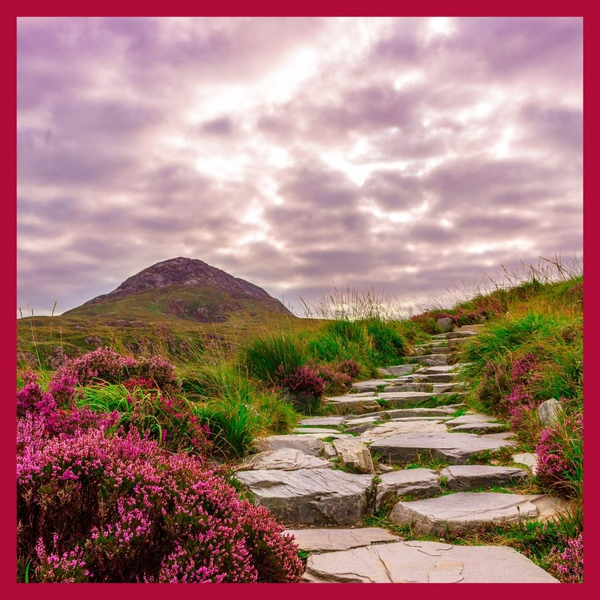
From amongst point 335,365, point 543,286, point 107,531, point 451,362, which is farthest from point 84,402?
point 543,286

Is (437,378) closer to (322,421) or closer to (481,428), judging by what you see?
(322,421)

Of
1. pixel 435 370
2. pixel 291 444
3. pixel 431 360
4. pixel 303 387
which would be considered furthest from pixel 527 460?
pixel 431 360

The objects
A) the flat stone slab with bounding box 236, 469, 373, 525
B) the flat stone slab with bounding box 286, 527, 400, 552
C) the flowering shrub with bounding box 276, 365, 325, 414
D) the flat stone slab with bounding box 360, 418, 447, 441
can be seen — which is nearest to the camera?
the flat stone slab with bounding box 286, 527, 400, 552

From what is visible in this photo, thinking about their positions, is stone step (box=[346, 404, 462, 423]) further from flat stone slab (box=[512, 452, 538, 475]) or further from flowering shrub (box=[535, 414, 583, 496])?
flowering shrub (box=[535, 414, 583, 496])

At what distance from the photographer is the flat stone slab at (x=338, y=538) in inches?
140

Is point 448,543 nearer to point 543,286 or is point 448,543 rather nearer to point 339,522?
point 339,522

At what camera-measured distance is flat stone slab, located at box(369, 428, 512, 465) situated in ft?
17.1

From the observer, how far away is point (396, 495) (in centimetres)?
444

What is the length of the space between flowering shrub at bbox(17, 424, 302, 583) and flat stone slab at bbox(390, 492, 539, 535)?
1.32m

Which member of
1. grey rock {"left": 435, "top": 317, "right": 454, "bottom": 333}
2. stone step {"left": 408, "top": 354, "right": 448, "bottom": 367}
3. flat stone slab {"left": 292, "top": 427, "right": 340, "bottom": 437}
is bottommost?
flat stone slab {"left": 292, "top": 427, "right": 340, "bottom": 437}

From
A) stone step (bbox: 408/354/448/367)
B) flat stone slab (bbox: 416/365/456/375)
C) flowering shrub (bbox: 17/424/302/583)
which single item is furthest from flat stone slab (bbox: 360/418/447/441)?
stone step (bbox: 408/354/448/367)

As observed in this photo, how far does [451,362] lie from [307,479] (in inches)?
312

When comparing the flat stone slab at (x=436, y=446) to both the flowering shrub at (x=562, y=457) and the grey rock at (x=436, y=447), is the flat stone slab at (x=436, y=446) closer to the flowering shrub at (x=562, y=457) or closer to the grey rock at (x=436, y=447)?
the grey rock at (x=436, y=447)

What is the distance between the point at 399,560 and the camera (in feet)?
10.3
